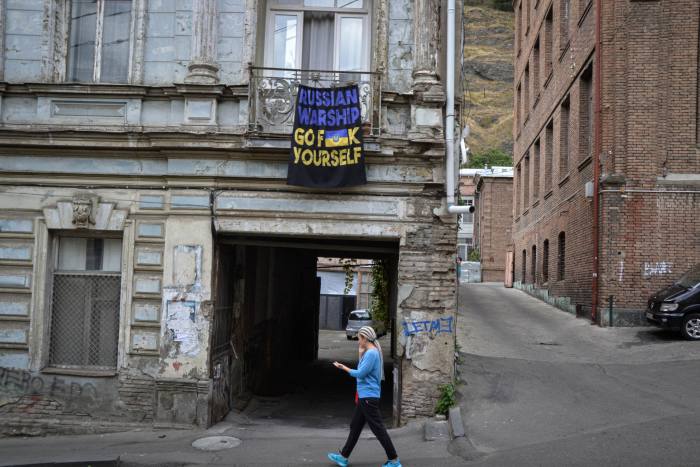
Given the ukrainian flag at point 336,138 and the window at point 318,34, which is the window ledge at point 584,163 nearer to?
the window at point 318,34

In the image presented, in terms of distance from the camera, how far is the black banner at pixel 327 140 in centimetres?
A: 995

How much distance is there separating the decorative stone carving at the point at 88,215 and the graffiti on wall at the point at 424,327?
15.3 feet

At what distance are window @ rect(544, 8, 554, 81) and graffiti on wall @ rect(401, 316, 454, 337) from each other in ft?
52.1

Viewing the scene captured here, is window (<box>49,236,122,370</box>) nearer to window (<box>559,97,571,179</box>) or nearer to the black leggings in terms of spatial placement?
the black leggings

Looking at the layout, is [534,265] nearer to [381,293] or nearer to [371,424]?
[381,293]

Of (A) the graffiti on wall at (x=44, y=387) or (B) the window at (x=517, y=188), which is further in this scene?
(B) the window at (x=517, y=188)

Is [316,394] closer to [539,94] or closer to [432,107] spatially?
[432,107]

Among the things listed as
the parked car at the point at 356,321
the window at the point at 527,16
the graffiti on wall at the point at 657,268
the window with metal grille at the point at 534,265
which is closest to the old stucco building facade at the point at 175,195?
the graffiti on wall at the point at 657,268

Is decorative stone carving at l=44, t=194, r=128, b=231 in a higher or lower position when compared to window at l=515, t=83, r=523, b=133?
lower

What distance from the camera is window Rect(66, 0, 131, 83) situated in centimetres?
1089

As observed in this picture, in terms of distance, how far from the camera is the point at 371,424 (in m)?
7.55

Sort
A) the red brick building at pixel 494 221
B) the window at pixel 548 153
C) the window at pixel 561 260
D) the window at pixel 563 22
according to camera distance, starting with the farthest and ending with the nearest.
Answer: the red brick building at pixel 494 221 < the window at pixel 548 153 < the window at pixel 563 22 < the window at pixel 561 260

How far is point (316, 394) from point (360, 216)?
18.9 feet

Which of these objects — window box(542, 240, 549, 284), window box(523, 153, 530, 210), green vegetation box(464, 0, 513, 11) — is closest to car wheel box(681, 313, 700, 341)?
window box(542, 240, 549, 284)
